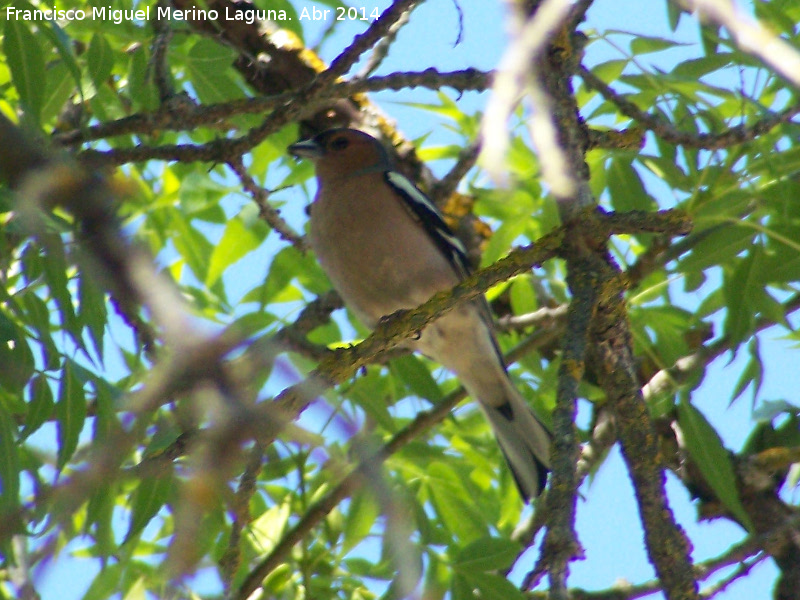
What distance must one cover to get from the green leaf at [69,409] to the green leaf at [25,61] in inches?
31.2

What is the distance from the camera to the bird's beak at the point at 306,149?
4.56 m

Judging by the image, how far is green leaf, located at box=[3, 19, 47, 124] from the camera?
2623 mm

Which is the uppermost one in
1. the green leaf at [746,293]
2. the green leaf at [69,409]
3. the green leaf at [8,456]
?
the green leaf at [746,293]

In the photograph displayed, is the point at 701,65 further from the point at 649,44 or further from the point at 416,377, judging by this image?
the point at 416,377

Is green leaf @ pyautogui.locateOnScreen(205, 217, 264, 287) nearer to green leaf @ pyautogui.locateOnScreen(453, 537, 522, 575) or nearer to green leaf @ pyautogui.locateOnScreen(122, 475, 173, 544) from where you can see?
green leaf @ pyautogui.locateOnScreen(122, 475, 173, 544)

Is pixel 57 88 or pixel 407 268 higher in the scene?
pixel 407 268

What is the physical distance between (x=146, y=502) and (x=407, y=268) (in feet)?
7.57

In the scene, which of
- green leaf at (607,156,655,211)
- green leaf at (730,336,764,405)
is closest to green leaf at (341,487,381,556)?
green leaf at (730,336,764,405)

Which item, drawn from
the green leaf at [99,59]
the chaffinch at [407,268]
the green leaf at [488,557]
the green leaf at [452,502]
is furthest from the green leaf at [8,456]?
the chaffinch at [407,268]

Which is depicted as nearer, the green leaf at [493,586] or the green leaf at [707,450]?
the green leaf at [493,586]

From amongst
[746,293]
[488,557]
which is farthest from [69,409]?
[746,293]

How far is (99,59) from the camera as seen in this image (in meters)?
3.07

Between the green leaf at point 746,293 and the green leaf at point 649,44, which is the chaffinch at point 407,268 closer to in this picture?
the green leaf at point 746,293

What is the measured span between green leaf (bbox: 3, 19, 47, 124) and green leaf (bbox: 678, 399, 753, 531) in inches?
94.5
